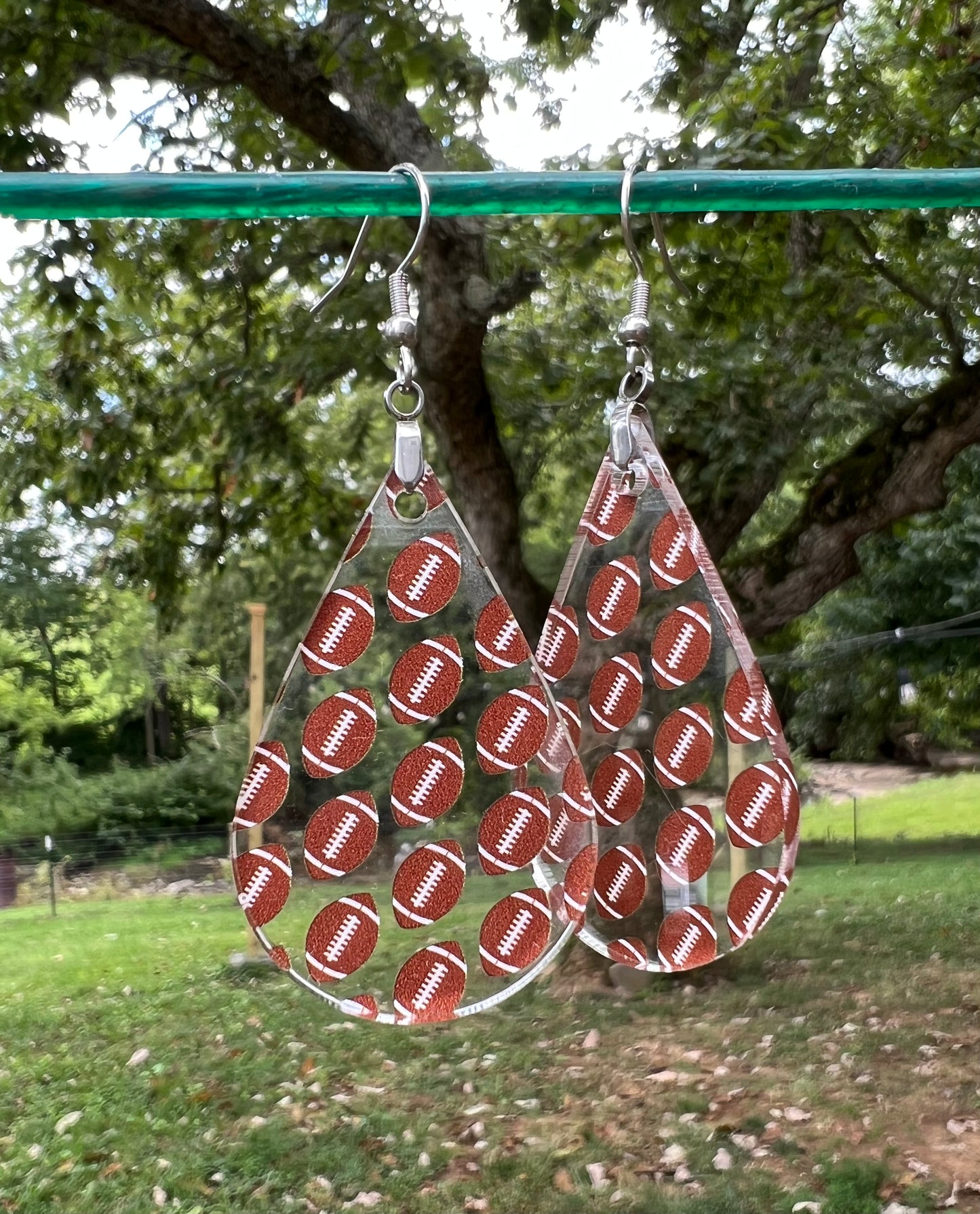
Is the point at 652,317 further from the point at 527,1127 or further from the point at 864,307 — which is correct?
the point at 527,1127

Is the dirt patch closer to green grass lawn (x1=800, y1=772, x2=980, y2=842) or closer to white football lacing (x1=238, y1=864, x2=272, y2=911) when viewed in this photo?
green grass lawn (x1=800, y1=772, x2=980, y2=842)

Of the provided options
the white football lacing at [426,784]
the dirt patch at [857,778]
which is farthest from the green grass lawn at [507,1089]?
the white football lacing at [426,784]

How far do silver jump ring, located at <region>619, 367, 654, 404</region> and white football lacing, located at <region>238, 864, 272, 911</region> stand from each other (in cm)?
31

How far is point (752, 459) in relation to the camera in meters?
2.28

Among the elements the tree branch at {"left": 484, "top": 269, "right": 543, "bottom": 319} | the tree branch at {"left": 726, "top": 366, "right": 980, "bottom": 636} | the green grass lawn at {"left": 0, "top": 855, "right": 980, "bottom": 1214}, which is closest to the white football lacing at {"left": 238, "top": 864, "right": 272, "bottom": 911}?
the tree branch at {"left": 484, "top": 269, "right": 543, "bottom": 319}

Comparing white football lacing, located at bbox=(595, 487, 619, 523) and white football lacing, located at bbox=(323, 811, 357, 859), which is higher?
white football lacing, located at bbox=(595, 487, 619, 523)

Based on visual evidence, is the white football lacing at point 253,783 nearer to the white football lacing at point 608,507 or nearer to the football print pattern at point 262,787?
the football print pattern at point 262,787

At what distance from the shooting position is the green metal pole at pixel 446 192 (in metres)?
0.55

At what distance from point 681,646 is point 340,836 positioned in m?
0.22

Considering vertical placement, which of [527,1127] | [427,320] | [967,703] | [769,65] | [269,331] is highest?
[769,65]

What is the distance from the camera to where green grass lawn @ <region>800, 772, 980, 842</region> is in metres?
3.94

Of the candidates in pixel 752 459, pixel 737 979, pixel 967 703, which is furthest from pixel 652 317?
pixel 967 703

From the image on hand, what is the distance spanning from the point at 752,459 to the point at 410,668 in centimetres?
186

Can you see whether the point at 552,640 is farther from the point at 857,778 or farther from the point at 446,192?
the point at 857,778
